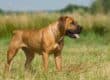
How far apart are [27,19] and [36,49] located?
1172cm

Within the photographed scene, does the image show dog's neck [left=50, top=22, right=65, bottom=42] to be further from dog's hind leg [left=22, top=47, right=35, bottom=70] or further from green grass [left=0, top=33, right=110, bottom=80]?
dog's hind leg [left=22, top=47, right=35, bottom=70]

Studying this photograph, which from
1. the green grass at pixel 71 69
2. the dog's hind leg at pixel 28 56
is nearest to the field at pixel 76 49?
the green grass at pixel 71 69

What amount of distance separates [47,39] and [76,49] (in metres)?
6.08

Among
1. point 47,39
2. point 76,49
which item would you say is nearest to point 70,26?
point 47,39

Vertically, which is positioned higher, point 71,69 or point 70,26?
point 70,26

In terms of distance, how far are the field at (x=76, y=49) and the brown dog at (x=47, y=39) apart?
0.36m

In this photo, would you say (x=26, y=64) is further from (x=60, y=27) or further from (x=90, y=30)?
(x=90, y=30)

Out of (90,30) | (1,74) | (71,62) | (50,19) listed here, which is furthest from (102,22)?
(1,74)

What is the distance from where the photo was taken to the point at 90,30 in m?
21.7

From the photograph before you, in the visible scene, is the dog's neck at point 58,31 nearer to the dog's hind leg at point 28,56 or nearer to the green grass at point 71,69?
the green grass at point 71,69

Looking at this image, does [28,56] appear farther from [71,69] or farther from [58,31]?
[71,69]

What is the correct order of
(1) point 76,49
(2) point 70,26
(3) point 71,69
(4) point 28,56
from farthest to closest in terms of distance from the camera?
(1) point 76,49, (4) point 28,56, (2) point 70,26, (3) point 71,69

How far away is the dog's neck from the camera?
10492mm

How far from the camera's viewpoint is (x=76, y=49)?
16453 millimetres
